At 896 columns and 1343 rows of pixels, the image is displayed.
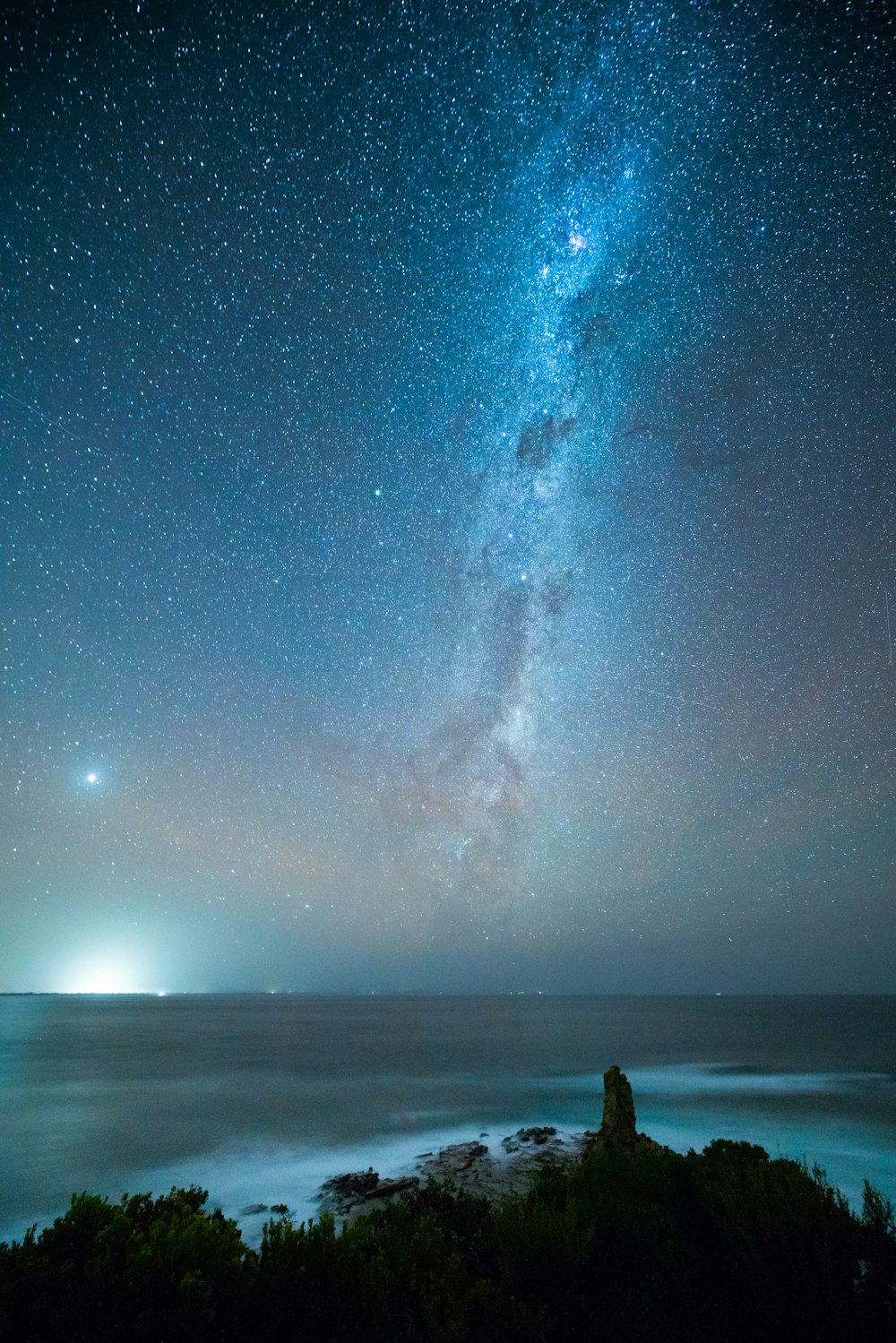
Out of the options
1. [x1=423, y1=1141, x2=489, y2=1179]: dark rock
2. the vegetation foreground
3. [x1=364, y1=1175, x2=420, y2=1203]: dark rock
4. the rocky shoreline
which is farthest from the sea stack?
the vegetation foreground

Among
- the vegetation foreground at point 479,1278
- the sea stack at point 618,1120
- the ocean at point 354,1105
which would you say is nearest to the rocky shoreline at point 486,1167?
the sea stack at point 618,1120

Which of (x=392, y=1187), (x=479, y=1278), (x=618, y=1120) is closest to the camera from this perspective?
(x=479, y=1278)

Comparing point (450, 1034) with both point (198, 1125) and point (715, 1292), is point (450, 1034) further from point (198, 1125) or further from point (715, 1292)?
point (715, 1292)

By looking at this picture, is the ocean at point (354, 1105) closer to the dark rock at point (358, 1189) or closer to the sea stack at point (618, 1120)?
the dark rock at point (358, 1189)

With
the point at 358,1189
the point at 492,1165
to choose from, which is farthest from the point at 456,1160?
the point at 358,1189

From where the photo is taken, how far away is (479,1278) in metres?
7.23

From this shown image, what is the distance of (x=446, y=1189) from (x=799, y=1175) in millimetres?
8918

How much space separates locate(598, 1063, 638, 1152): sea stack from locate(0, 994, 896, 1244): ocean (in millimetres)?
5796

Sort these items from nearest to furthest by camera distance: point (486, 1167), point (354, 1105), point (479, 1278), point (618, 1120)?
point (479, 1278) < point (618, 1120) < point (486, 1167) < point (354, 1105)

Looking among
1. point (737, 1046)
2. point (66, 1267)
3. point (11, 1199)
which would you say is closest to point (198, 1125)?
point (11, 1199)

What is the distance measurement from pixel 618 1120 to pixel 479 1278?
37.5ft

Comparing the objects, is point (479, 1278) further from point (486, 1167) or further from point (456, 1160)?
point (456, 1160)

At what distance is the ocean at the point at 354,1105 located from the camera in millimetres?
21078

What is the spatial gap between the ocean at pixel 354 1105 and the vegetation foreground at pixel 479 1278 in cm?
1056
